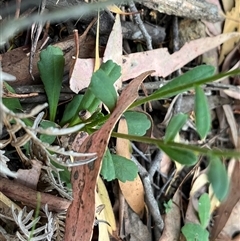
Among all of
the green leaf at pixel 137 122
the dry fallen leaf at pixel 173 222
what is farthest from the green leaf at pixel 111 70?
the dry fallen leaf at pixel 173 222

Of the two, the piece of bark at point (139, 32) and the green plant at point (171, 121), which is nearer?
the green plant at point (171, 121)

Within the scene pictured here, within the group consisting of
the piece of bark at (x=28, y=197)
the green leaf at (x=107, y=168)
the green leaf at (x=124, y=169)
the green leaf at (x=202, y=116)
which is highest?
the green leaf at (x=202, y=116)

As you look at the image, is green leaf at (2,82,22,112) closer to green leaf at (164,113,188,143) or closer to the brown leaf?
the brown leaf

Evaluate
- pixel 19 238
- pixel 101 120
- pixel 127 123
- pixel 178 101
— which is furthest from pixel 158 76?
pixel 19 238

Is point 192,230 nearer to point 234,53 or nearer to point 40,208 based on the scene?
point 40,208

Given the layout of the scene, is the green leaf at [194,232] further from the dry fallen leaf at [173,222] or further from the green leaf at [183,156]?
the green leaf at [183,156]

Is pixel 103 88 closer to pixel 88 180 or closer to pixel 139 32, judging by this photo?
pixel 88 180
